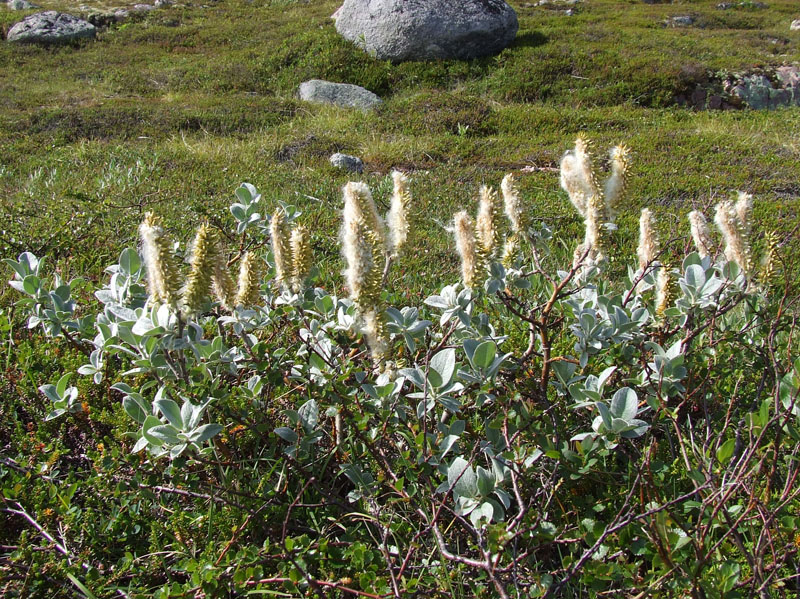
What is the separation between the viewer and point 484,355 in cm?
180

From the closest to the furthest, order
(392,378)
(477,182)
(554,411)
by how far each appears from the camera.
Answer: (392,378)
(554,411)
(477,182)

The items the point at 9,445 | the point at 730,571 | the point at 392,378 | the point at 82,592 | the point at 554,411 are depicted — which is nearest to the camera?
the point at 730,571

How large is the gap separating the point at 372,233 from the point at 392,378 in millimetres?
492

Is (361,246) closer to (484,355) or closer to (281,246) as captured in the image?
(281,246)

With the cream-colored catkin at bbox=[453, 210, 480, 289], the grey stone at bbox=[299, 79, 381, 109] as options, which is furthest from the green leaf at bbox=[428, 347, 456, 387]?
the grey stone at bbox=[299, 79, 381, 109]

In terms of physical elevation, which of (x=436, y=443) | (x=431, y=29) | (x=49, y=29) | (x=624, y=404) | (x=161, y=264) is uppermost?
(x=49, y=29)

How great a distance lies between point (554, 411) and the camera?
89.0 inches

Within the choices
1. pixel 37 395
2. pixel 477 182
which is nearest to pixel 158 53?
pixel 477 182

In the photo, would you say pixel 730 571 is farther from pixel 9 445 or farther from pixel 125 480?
pixel 9 445

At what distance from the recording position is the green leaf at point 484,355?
5.82 feet

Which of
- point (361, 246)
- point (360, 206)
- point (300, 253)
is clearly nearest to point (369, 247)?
point (361, 246)

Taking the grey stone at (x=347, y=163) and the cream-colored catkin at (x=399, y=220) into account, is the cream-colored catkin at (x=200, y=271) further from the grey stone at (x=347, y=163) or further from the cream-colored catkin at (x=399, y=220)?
the grey stone at (x=347, y=163)

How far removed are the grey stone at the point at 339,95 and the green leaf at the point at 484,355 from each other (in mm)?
12240

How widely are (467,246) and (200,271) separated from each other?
830 mm
